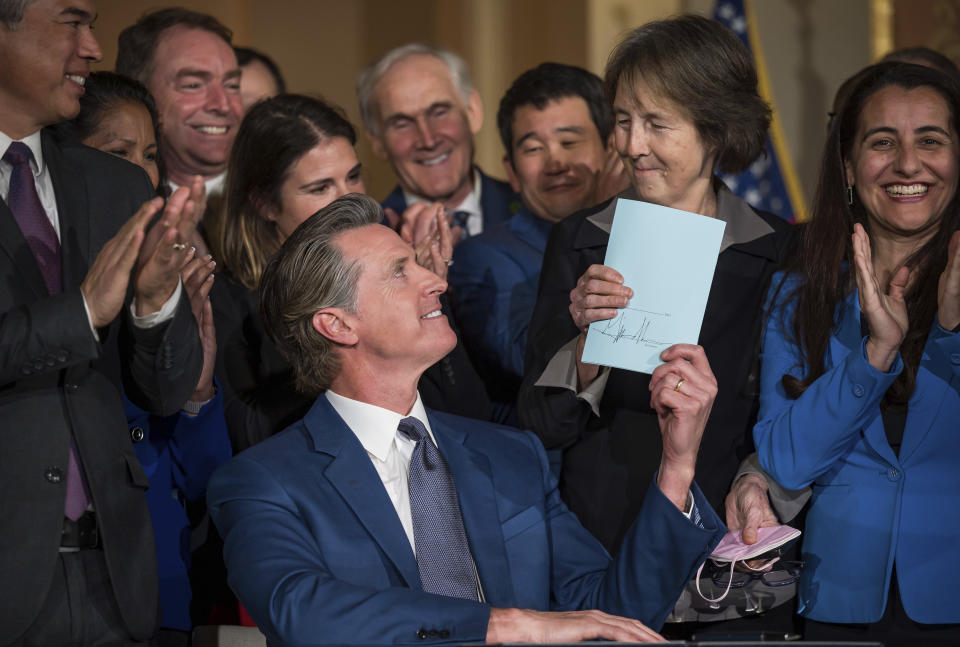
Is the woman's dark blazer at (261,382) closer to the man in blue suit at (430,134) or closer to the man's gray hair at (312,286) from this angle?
the man's gray hair at (312,286)

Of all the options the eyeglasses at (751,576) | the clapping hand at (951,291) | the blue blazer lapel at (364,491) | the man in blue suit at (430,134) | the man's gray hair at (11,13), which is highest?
the man's gray hair at (11,13)

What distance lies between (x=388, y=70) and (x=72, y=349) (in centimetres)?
244

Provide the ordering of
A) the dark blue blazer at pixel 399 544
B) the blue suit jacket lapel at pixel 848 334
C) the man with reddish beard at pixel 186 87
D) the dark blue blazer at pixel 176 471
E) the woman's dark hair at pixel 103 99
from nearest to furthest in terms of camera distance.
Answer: the dark blue blazer at pixel 399 544
the blue suit jacket lapel at pixel 848 334
the dark blue blazer at pixel 176 471
the woman's dark hair at pixel 103 99
the man with reddish beard at pixel 186 87

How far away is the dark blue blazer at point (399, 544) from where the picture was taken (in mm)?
2119

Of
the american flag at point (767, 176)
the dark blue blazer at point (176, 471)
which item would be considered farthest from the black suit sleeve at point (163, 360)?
A: the american flag at point (767, 176)

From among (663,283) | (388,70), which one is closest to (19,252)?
(663,283)

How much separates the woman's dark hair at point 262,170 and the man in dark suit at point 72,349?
30.8 inches

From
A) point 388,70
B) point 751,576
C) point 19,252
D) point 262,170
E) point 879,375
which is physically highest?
point 388,70

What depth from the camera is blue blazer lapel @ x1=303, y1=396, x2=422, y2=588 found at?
233 centimetres

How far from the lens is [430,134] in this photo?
4.28m

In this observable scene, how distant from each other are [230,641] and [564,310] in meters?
1.11

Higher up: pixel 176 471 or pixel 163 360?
pixel 163 360

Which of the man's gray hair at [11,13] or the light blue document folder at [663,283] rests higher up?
the man's gray hair at [11,13]

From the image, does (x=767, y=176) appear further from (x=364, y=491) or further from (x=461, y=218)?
(x=364, y=491)
